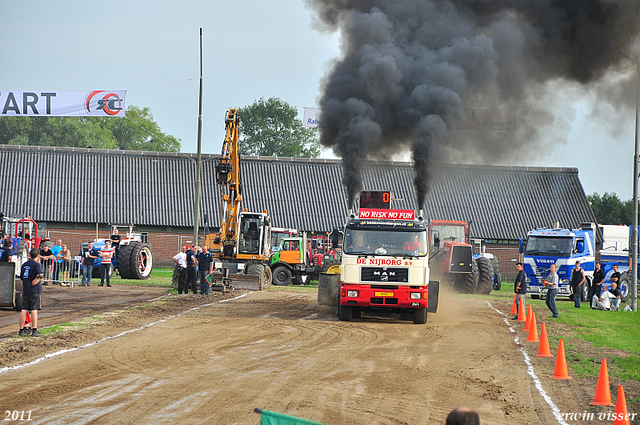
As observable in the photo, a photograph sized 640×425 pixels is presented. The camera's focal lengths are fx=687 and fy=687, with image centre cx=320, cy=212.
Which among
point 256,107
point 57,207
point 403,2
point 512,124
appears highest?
point 256,107

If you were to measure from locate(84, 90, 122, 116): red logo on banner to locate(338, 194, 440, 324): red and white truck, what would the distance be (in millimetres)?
36675

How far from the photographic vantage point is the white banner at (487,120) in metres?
24.4

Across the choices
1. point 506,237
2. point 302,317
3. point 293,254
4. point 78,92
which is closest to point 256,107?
point 78,92

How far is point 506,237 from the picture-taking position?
48312 millimetres

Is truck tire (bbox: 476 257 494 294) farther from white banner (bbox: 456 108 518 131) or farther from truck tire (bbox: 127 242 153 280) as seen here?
truck tire (bbox: 127 242 153 280)

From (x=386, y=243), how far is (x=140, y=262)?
18737 millimetres

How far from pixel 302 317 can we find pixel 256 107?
7035cm

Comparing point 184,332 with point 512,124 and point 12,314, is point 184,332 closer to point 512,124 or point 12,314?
point 12,314

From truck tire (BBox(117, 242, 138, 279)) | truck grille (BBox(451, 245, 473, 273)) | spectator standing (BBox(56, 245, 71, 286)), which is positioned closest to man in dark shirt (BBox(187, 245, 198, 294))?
spectator standing (BBox(56, 245, 71, 286))

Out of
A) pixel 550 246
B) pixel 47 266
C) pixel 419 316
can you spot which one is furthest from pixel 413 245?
pixel 47 266

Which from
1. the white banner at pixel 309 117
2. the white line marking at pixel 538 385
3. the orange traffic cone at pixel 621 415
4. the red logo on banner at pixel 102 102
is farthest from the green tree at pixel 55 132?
the orange traffic cone at pixel 621 415

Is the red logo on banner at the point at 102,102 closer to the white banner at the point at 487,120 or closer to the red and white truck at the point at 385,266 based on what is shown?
the white banner at the point at 487,120

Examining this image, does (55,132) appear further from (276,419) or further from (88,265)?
(276,419)

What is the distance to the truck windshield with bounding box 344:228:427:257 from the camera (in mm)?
17188
